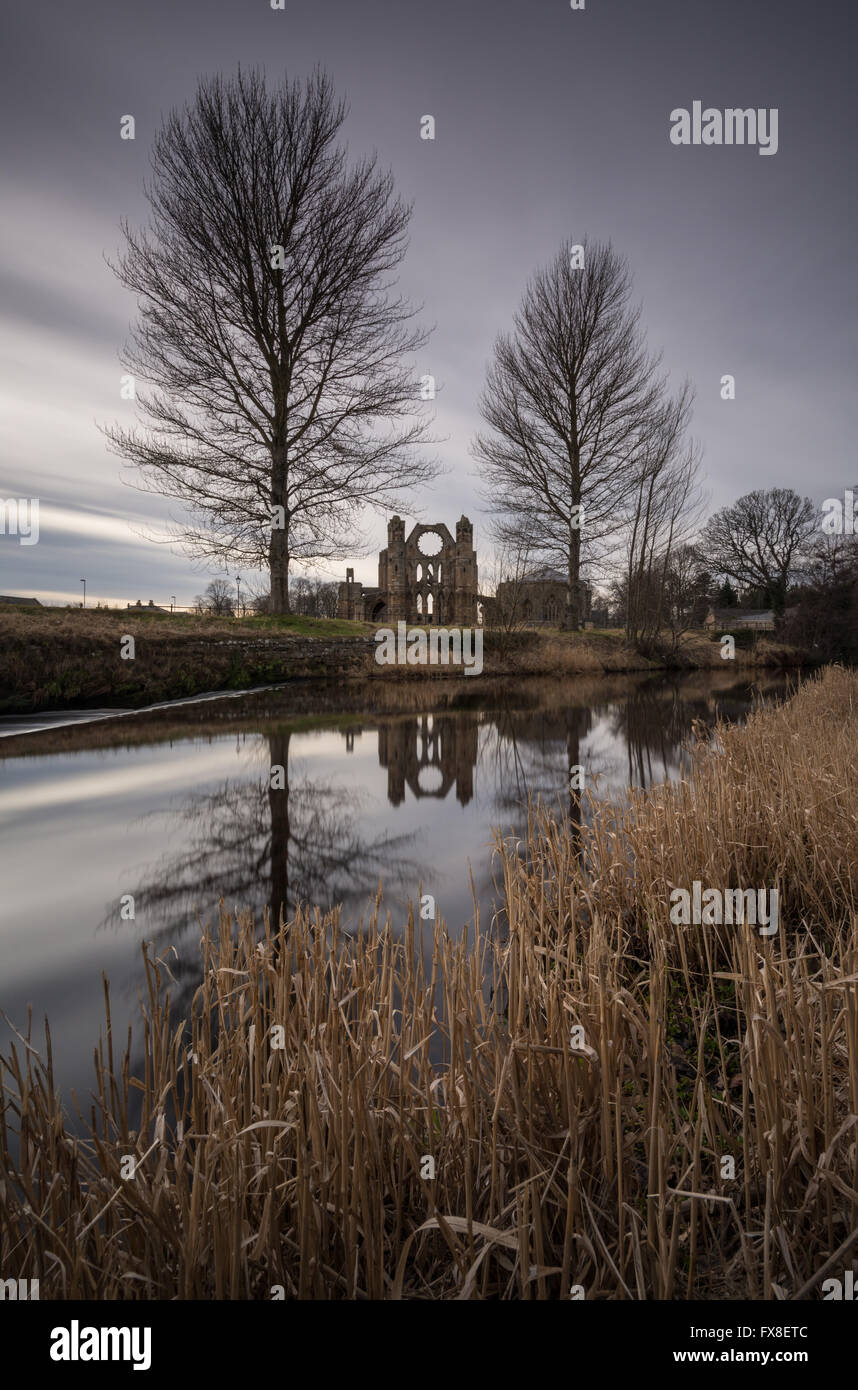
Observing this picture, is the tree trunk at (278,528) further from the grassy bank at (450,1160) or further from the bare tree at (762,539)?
the bare tree at (762,539)

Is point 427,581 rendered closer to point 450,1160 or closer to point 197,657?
point 197,657

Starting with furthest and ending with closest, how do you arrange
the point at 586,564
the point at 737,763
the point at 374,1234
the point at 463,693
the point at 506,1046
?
the point at 586,564 < the point at 463,693 < the point at 737,763 < the point at 506,1046 < the point at 374,1234

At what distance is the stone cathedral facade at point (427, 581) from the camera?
49.3 m

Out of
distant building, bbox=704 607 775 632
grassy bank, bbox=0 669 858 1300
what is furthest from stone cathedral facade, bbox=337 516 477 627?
grassy bank, bbox=0 669 858 1300

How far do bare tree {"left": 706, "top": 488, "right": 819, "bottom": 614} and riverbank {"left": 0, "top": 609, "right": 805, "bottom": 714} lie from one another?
29.9m

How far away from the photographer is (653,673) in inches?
922

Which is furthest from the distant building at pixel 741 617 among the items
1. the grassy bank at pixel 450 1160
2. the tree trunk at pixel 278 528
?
the grassy bank at pixel 450 1160

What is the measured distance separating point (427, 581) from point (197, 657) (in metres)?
43.8

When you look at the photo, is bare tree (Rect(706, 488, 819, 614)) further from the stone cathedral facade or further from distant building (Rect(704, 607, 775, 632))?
the stone cathedral facade

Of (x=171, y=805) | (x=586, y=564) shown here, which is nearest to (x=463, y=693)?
(x=171, y=805)

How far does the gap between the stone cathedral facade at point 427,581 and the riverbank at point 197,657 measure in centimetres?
2518

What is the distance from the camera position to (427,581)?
55188 millimetres
